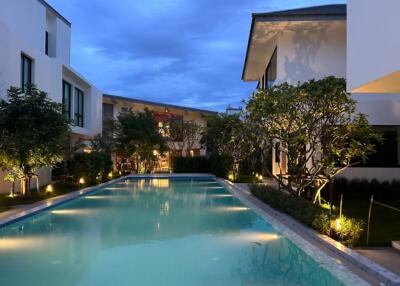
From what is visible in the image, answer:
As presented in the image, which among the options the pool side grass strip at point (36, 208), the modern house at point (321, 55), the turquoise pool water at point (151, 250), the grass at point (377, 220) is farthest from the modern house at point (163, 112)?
the turquoise pool water at point (151, 250)

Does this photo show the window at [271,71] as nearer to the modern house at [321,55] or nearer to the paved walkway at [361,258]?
the modern house at [321,55]

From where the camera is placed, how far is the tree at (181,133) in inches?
1578

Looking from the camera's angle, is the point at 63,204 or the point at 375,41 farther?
the point at 63,204

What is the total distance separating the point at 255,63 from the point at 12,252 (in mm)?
18878

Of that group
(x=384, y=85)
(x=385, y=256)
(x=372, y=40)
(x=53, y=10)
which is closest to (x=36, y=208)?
(x=385, y=256)

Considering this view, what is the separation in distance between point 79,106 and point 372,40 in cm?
2556

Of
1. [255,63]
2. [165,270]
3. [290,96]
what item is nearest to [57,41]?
[255,63]

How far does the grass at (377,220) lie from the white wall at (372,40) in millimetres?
2714

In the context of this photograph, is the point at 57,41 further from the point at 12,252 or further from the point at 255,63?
the point at 12,252

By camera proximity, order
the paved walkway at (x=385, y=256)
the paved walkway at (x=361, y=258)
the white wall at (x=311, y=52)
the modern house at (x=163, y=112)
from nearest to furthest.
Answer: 1. the paved walkway at (x=361, y=258)
2. the paved walkway at (x=385, y=256)
3. the white wall at (x=311, y=52)
4. the modern house at (x=163, y=112)

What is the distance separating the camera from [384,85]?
26.5 feet

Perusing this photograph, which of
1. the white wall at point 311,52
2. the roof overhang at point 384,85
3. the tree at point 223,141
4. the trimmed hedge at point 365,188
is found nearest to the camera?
the roof overhang at point 384,85

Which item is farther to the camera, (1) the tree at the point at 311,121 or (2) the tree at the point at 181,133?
(2) the tree at the point at 181,133

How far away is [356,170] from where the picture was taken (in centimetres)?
1739
